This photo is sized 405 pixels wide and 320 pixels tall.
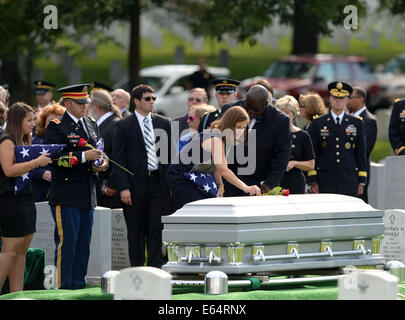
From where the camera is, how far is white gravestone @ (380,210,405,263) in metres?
9.70

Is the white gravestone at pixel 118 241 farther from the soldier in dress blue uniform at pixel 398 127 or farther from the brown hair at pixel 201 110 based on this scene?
the soldier in dress blue uniform at pixel 398 127

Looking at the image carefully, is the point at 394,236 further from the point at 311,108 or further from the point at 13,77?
the point at 13,77

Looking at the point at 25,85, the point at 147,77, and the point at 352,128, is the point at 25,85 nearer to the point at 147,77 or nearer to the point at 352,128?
the point at 147,77

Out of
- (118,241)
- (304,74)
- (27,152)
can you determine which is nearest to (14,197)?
(27,152)

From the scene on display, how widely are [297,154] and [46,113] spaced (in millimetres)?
2699

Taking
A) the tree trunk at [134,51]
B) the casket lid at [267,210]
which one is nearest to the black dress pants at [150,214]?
the casket lid at [267,210]

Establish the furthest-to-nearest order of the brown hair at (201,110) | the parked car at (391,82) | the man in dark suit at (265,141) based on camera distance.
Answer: the parked car at (391,82)
the brown hair at (201,110)
the man in dark suit at (265,141)

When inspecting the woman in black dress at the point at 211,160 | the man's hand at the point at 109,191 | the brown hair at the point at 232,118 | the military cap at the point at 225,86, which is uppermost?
the military cap at the point at 225,86

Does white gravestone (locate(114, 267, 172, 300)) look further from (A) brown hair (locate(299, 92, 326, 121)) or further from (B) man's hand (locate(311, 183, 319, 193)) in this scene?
(A) brown hair (locate(299, 92, 326, 121))

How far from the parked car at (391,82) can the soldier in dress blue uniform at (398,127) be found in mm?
16829

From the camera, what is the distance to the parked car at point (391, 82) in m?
29.9

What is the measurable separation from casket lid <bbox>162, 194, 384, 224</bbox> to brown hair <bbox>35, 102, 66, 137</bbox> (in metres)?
3.53

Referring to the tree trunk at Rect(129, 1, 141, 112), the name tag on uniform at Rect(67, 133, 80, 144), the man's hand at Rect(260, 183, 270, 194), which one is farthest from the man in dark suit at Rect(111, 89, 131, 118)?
the tree trunk at Rect(129, 1, 141, 112)

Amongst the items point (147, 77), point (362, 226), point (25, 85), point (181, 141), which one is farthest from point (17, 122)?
point (25, 85)
